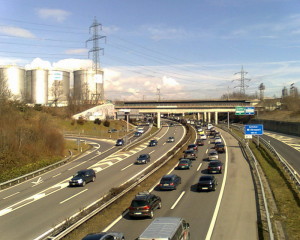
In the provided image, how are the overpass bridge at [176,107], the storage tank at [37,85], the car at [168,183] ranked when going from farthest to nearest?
the storage tank at [37,85] < the overpass bridge at [176,107] < the car at [168,183]

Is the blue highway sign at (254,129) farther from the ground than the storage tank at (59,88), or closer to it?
closer to it

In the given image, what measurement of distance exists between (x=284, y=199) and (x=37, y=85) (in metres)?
122

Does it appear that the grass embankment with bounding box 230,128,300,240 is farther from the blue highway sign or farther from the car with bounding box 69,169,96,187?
the blue highway sign

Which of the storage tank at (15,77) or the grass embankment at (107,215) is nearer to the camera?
the grass embankment at (107,215)

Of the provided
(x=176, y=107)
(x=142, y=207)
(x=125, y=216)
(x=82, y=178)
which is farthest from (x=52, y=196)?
(x=176, y=107)

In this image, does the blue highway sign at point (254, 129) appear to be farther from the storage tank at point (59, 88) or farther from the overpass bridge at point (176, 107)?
the storage tank at point (59, 88)

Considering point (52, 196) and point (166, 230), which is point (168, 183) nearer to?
point (52, 196)

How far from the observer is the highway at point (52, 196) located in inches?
791

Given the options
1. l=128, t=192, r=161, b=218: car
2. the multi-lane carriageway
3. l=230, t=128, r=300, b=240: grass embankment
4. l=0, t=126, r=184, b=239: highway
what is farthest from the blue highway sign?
l=128, t=192, r=161, b=218: car

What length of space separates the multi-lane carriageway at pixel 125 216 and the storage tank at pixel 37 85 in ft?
301

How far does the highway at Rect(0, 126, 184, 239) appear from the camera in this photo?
2009cm

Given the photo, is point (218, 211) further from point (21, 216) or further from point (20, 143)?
point (20, 143)

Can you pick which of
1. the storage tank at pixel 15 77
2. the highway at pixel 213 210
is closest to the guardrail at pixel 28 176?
the highway at pixel 213 210

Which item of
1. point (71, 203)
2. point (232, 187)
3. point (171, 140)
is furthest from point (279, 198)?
point (171, 140)
